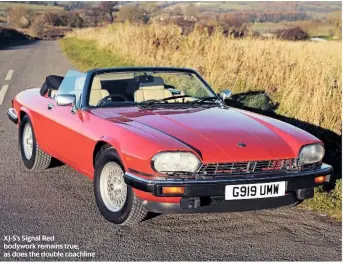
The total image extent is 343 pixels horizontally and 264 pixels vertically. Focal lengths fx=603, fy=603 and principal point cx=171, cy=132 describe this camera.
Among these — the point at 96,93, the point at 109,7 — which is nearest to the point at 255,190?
the point at 96,93

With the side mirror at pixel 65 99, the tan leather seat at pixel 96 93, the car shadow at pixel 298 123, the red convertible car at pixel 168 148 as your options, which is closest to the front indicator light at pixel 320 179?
the red convertible car at pixel 168 148

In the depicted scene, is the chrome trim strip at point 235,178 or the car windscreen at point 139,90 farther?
the car windscreen at point 139,90

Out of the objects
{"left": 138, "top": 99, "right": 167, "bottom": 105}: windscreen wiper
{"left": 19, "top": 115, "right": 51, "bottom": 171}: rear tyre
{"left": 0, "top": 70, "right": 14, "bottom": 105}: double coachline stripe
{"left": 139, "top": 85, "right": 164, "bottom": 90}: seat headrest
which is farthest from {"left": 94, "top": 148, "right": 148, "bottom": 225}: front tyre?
{"left": 0, "top": 70, "right": 14, "bottom": 105}: double coachline stripe

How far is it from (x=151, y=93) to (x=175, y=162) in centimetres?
165

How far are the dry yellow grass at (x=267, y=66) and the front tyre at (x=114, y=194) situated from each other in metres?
4.37

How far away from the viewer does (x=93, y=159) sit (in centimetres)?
524

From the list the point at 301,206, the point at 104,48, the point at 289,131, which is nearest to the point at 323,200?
the point at 301,206

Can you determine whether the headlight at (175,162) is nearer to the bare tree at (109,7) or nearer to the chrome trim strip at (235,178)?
the chrome trim strip at (235,178)

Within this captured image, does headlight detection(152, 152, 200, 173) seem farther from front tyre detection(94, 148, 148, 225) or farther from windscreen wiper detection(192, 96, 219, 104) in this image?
windscreen wiper detection(192, 96, 219, 104)

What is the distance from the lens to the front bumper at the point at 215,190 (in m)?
4.37

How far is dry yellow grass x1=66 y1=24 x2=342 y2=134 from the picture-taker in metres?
8.77

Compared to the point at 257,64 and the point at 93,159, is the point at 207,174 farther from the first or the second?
the point at 257,64

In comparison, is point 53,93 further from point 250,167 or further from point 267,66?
point 267,66

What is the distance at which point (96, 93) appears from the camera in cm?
584
